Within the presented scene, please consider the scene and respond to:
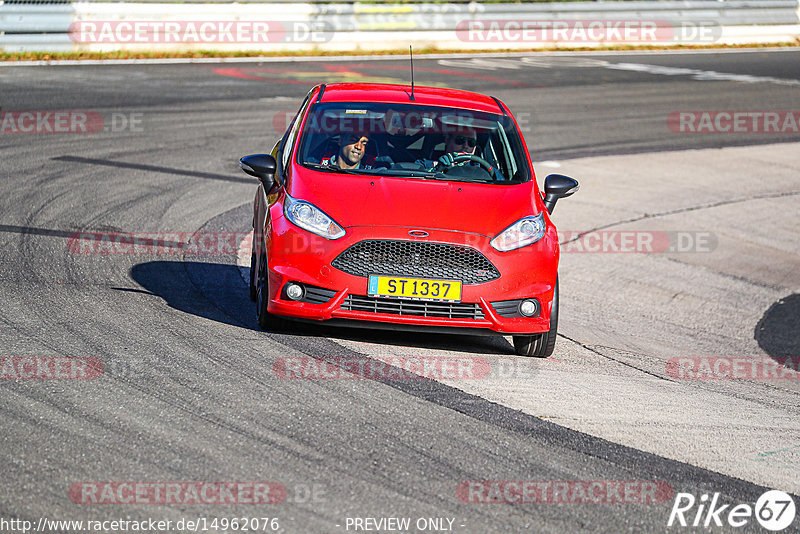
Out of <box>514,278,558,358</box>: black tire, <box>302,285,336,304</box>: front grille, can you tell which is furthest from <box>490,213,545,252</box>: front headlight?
<box>302,285,336,304</box>: front grille

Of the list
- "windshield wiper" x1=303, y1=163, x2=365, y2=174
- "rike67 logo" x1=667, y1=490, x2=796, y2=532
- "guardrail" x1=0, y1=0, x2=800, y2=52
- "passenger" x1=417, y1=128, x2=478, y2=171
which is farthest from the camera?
"guardrail" x1=0, y1=0, x2=800, y2=52

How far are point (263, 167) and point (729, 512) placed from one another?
13.6ft

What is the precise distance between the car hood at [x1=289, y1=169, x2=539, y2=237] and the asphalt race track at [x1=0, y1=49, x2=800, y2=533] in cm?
86

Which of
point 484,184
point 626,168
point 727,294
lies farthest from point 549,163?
point 484,184

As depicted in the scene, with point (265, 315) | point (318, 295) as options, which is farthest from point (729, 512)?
point (265, 315)

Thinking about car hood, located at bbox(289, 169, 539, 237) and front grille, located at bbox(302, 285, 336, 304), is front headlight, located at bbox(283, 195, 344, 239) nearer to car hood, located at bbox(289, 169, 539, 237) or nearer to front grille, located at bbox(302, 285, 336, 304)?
car hood, located at bbox(289, 169, 539, 237)

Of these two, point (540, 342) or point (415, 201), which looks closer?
point (415, 201)

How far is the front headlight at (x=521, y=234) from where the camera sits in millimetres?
7039

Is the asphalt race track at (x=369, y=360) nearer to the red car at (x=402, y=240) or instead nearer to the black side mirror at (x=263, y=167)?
the red car at (x=402, y=240)

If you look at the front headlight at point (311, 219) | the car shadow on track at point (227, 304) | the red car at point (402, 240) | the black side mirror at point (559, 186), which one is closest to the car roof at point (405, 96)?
the red car at point (402, 240)

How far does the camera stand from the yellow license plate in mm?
6836

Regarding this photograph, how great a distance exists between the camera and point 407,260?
22.4 feet

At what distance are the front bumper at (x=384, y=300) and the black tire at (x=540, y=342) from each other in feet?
0.69

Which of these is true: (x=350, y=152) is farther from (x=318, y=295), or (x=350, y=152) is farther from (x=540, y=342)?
(x=540, y=342)
